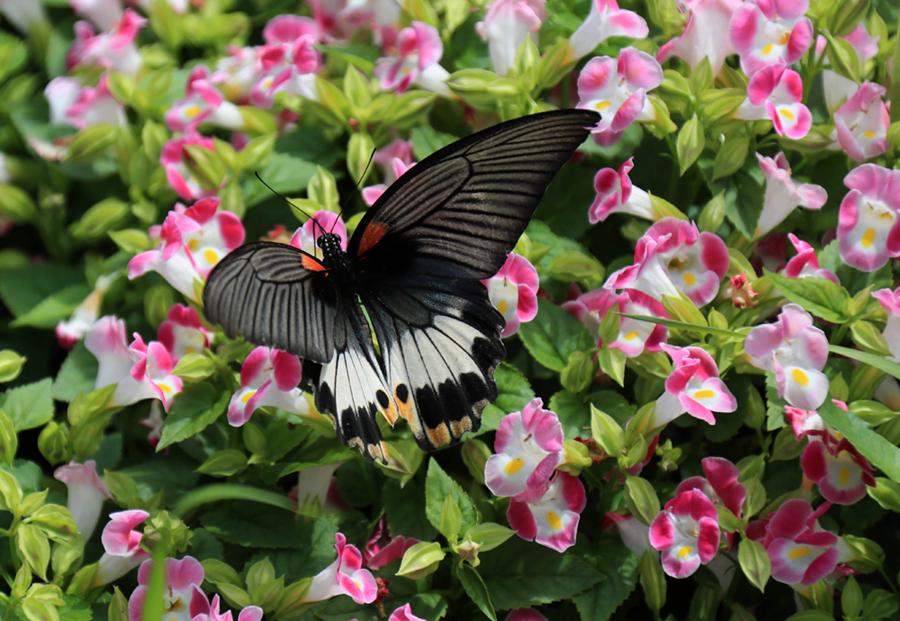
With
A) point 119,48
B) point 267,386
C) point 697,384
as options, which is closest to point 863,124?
point 697,384

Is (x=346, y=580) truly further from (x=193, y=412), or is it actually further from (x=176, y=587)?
(x=193, y=412)

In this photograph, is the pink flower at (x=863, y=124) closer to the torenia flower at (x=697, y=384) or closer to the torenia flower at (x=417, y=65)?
the torenia flower at (x=697, y=384)

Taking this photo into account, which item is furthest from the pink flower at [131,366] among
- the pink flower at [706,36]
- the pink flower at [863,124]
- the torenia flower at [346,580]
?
the pink flower at [863,124]

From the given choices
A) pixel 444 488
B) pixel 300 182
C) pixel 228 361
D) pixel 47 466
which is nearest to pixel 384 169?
pixel 300 182

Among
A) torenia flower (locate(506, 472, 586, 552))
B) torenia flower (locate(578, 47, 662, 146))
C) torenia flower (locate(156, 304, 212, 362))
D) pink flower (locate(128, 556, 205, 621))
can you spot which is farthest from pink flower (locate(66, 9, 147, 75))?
torenia flower (locate(506, 472, 586, 552))

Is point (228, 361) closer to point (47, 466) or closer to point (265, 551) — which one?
point (265, 551)
